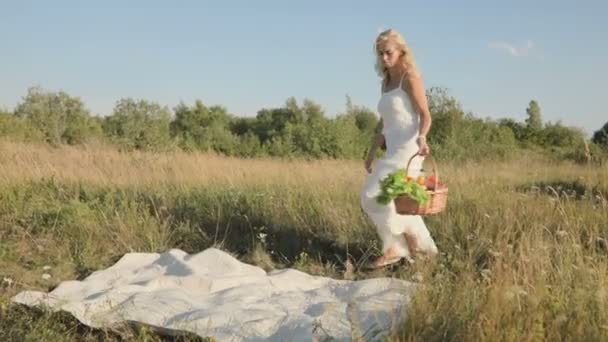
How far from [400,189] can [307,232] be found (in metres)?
1.86

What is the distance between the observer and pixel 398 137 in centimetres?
532

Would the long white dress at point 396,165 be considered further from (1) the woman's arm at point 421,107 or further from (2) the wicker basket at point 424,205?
(2) the wicker basket at point 424,205

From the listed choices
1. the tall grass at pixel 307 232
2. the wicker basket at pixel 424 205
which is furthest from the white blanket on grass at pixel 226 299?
the wicker basket at pixel 424 205

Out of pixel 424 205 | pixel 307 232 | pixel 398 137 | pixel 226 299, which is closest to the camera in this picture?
pixel 226 299

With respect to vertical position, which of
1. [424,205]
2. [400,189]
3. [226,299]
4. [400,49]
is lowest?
[226,299]

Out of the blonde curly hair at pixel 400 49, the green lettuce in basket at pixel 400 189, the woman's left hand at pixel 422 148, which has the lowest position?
the green lettuce in basket at pixel 400 189

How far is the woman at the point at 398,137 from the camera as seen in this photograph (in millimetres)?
5254

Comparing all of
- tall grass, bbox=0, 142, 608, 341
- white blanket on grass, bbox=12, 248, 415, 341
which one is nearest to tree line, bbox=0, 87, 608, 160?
tall grass, bbox=0, 142, 608, 341

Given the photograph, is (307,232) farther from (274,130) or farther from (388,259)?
(274,130)

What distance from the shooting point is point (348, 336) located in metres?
3.30

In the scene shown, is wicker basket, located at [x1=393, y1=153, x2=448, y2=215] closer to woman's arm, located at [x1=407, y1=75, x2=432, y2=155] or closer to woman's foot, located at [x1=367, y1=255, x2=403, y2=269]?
woman's arm, located at [x1=407, y1=75, x2=432, y2=155]

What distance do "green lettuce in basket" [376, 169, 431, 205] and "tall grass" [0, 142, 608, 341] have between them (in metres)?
0.51

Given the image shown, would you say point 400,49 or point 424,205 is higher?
point 400,49

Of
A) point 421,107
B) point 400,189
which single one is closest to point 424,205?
point 400,189
